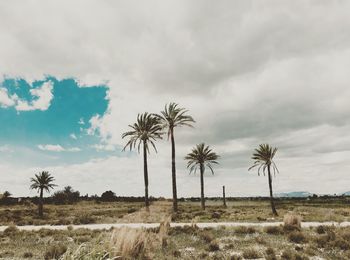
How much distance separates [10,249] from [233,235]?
9586 mm

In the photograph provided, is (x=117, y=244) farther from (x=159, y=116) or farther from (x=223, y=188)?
(x=223, y=188)

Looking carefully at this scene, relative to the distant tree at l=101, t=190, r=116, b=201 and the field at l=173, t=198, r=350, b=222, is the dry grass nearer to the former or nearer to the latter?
the field at l=173, t=198, r=350, b=222

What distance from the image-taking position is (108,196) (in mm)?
95625

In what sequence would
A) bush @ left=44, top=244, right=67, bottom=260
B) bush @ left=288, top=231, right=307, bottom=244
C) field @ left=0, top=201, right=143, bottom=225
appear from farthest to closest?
Result: field @ left=0, top=201, right=143, bottom=225 < bush @ left=288, top=231, right=307, bottom=244 < bush @ left=44, top=244, right=67, bottom=260

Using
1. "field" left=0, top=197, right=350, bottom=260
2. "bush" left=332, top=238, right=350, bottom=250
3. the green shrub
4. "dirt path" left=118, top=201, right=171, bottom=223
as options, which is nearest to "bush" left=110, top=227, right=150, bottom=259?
"field" left=0, top=197, right=350, bottom=260

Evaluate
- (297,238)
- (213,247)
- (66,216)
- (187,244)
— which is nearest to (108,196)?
(66,216)

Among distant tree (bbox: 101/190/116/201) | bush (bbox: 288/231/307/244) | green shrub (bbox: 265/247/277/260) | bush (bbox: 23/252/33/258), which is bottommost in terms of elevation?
green shrub (bbox: 265/247/277/260)

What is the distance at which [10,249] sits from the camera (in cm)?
1382

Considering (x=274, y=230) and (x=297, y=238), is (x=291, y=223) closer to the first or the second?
(x=274, y=230)

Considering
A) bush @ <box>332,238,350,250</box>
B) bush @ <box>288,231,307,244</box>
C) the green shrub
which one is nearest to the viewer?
the green shrub

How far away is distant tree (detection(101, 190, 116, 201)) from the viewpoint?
94331 millimetres

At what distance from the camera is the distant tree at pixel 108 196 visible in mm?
94331

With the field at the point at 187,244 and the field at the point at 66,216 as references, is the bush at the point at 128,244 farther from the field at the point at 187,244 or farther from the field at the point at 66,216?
the field at the point at 66,216

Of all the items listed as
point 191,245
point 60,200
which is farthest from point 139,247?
point 60,200
